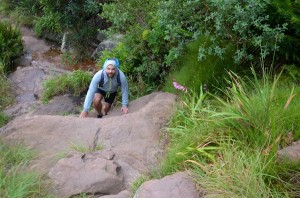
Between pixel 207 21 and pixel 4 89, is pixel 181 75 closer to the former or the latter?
pixel 207 21

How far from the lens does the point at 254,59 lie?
6031mm

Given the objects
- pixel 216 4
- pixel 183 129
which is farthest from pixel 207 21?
pixel 183 129

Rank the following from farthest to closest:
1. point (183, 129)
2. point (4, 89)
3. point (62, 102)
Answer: point (4, 89)
point (62, 102)
point (183, 129)

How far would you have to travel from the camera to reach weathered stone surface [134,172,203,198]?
3684 mm

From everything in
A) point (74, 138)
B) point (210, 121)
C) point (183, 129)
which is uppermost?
point (210, 121)

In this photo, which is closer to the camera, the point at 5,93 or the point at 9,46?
the point at 5,93

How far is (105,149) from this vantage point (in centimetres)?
526

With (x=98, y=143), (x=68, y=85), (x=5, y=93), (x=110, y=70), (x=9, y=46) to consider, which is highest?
(x=110, y=70)

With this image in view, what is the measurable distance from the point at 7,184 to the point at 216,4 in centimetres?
333

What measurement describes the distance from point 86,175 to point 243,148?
68.5 inches

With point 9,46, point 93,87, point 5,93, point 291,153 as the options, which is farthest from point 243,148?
point 9,46

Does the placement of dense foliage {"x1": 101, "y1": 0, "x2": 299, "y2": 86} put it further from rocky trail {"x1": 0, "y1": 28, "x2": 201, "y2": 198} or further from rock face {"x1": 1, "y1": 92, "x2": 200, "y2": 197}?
rock face {"x1": 1, "y1": 92, "x2": 200, "y2": 197}

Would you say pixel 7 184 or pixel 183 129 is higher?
pixel 183 129

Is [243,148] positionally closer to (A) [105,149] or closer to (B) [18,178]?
(A) [105,149]
